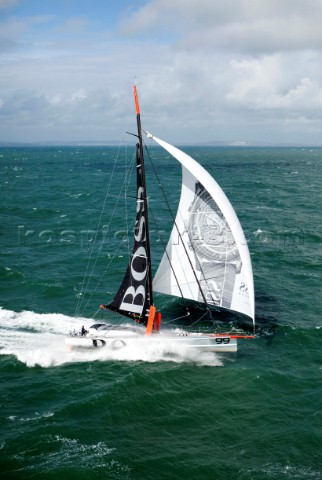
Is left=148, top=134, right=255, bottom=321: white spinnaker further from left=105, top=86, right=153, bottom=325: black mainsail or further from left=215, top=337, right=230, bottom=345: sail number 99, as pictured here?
left=215, top=337, right=230, bottom=345: sail number 99

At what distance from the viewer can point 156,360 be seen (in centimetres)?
3033

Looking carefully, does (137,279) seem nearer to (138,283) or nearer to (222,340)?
(138,283)

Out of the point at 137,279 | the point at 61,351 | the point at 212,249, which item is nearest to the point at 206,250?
the point at 212,249

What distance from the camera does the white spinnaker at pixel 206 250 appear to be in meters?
29.6

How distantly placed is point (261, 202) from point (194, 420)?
221 ft

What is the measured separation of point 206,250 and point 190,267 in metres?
1.89

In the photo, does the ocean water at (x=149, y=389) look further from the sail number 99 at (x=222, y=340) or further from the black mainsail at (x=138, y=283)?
the black mainsail at (x=138, y=283)

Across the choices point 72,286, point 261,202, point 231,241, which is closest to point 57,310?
point 72,286

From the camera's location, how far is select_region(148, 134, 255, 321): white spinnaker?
2959 centimetres

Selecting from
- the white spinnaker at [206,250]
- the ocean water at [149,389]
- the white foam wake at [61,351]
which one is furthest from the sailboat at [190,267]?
the ocean water at [149,389]

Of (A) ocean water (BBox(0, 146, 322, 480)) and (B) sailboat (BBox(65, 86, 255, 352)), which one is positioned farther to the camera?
(B) sailboat (BBox(65, 86, 255, 352))

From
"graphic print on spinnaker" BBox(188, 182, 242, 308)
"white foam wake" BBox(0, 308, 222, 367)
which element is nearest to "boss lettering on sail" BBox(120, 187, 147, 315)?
"white foam wake" BBox(0, 308, 222, 367)

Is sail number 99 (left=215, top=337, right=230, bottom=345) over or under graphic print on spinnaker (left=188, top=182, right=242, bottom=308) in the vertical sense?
under

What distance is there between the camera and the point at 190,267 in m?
32.3
